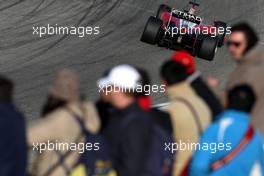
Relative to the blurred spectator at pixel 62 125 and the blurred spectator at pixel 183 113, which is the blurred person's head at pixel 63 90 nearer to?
the blurred spectator at pixel 62 125

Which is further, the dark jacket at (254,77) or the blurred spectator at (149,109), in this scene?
the dark jacket at (254,77)

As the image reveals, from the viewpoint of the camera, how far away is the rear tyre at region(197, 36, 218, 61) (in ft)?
51.3

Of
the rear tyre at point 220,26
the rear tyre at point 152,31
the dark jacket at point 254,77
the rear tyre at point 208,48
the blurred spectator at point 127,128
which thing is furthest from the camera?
the rear tyre at point 220,26

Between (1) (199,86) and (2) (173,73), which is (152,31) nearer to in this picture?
(1) (199,86)

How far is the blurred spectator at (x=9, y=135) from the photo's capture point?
5.33 m

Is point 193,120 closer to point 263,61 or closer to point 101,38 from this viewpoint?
point 263,61

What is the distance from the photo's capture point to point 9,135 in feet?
17.6

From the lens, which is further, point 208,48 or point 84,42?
point 84,42

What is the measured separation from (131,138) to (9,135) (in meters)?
0.80

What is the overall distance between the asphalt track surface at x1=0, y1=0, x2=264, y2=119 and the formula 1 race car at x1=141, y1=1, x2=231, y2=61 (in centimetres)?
25

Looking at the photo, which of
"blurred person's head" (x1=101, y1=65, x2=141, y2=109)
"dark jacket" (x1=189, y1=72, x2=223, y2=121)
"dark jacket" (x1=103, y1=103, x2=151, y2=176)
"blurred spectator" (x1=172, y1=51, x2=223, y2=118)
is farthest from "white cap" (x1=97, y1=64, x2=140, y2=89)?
"dark jacket" (x1=189, y1=72, x2=223, y2=121)

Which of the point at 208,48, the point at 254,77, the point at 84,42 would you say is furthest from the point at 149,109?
the point at 84,42

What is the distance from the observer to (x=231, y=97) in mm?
5746

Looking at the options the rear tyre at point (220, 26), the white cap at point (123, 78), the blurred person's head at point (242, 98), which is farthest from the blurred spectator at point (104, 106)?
the rear tyre at point (220, 26)
